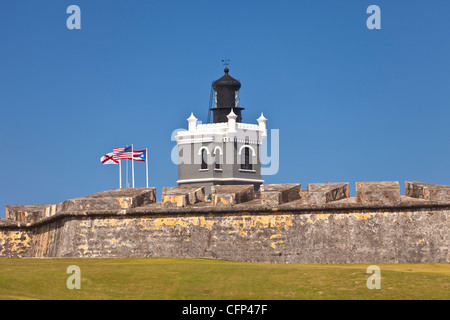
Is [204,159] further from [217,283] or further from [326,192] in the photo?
[217,283]

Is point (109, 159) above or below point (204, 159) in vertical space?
below

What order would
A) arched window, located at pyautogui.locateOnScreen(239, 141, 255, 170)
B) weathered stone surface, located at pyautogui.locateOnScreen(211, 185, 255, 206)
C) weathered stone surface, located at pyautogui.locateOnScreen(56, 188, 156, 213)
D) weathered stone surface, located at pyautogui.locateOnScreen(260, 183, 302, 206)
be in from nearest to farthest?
weathered stone surface, located at pyautogui.locateOnScreen(260, 183, 302, 206), weathered stone surface, located at pyautogui.locateOnScreen(211, 185, 255, 206), weathered stone surface, located at pyautogui.locateOnScreen(56, 188, 156, 213), arched window, located at pyautogui.locateOnScreen(239, 141, 255, 170)

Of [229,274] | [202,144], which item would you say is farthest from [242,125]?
[229,274]

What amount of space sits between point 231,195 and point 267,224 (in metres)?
1.84

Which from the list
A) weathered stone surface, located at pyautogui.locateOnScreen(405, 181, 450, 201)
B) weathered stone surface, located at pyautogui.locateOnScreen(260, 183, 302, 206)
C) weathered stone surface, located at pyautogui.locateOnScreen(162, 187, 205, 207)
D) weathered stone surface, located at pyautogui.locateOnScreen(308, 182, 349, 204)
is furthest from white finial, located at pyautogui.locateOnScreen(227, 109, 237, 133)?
weathered stone surface, located at pyautogui.locateOnScreen(405, 181, 450, 201)

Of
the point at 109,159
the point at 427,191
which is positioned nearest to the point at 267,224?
the point at 427,191

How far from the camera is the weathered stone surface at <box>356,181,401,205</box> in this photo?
30016 mm

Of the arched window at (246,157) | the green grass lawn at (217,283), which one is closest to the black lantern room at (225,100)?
the arched window at (246,157)

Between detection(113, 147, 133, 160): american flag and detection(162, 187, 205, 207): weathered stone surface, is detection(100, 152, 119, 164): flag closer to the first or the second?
detection(113, 147, 133, 160): american flag

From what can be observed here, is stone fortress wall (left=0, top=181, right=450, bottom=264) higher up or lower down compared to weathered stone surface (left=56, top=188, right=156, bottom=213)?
lower down

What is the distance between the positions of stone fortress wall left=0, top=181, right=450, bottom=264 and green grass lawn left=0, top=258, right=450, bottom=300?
3.71 m

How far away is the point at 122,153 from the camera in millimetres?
42594

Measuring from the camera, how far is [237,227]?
1242 inches

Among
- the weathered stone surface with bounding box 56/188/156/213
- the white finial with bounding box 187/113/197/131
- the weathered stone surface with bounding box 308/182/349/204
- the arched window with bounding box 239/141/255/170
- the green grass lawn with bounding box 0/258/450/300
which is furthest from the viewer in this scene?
the white finial with bounding box 187/113/197/131
